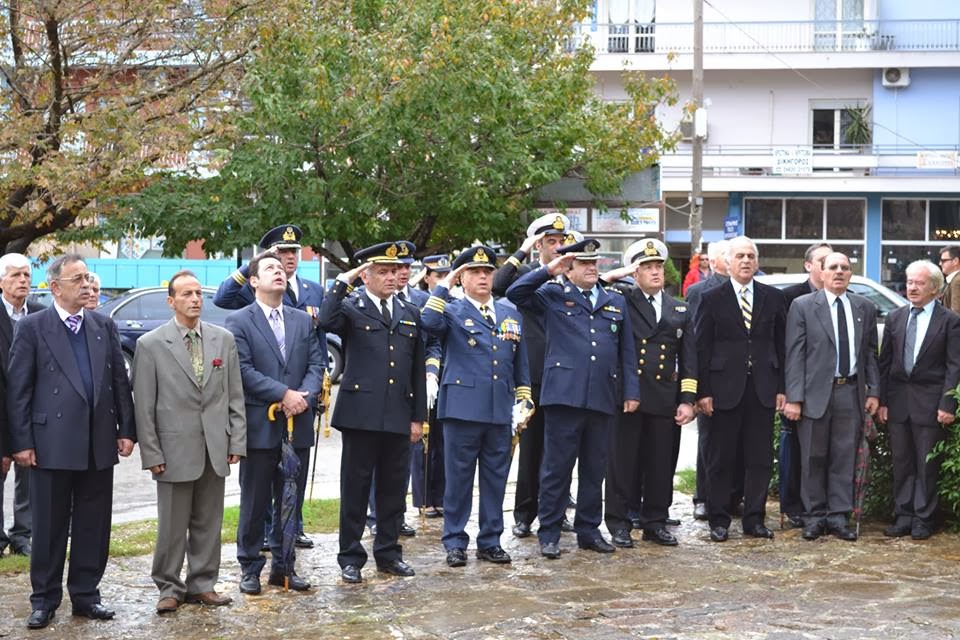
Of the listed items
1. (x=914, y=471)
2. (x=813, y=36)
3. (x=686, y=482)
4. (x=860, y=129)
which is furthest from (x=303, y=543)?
(x=813, y=36)

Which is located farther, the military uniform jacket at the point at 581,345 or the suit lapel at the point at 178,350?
the military uniform jacket at the point at 581,345

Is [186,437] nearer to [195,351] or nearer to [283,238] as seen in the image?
[195,351]

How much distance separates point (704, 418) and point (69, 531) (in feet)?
16.1

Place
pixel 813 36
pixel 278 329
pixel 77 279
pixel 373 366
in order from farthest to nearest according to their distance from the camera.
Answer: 1. pixel 813 36
2. pixel 373 366
3. pixel 278 329
4. pixel 77 279

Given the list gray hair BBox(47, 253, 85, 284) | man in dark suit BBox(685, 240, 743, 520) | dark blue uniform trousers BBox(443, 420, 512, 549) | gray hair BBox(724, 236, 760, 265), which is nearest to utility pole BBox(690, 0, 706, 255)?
man in dark suit BBox(685, 240, 743, 520)

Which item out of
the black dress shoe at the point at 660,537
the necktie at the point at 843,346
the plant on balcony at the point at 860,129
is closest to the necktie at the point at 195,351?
the black dress shoe at the point at 660,537

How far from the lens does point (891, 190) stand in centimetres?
3466

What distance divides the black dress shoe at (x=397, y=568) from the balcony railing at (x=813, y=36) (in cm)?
2752

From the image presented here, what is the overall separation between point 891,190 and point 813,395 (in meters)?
26.0

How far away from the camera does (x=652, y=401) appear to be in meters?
9.94

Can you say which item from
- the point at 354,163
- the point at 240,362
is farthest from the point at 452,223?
the point at 240,362

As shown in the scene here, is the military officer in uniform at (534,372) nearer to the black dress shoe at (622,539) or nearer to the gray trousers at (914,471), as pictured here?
the black dress shoe at (622,539)

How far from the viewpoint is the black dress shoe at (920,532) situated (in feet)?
32.8

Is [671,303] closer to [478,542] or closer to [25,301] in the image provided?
Result: [478,542]
